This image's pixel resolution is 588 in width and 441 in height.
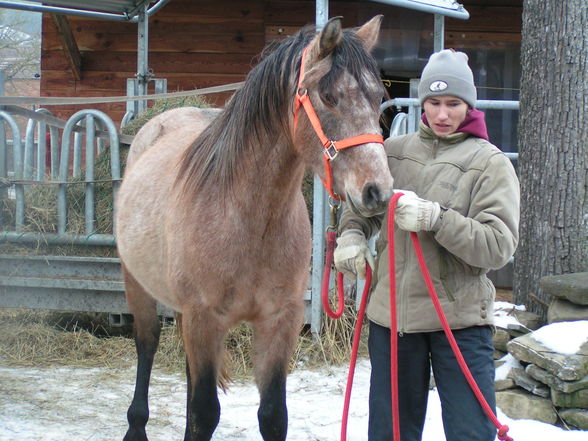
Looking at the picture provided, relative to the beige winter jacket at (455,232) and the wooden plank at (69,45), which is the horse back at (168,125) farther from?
the wooden plank at (69,45)

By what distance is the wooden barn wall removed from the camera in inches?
304

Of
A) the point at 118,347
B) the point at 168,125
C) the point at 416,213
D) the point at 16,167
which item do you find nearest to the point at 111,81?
the point at 16,167

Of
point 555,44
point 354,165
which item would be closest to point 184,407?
point 354,165

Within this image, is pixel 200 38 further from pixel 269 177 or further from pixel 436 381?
pixel 436 381

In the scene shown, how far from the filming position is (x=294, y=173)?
2729mm

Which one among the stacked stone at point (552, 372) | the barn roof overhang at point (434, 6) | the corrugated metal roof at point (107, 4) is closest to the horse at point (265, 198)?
the stacked stone at point (552, 372)

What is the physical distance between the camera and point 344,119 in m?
2.25

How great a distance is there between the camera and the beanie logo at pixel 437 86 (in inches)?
88.8

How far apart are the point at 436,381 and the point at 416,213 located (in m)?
0.62

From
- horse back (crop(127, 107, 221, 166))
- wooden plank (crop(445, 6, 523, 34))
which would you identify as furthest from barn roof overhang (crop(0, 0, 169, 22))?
wooden plank (crop(445, 6, 523, 34))

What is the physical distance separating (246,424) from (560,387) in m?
1.70

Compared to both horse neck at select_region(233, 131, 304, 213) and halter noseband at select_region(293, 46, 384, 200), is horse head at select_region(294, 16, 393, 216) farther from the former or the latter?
horse neck at select_region(233, 131, 304, 213)

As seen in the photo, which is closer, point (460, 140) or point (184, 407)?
point (460, 140)

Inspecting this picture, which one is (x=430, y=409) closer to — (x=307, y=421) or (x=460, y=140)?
(x=307, y=421)
